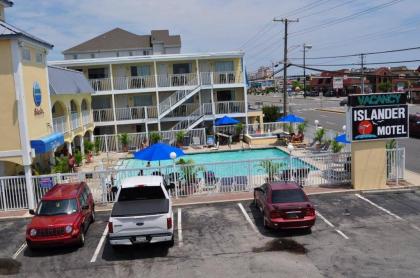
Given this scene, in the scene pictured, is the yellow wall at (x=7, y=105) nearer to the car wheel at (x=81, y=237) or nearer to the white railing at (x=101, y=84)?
the car wheel at (x=81, y=237)

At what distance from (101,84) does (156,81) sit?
4641 millimetres

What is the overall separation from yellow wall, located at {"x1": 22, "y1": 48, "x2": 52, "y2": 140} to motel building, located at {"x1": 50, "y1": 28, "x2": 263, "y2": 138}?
1450cm

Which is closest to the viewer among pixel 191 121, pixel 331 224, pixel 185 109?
pixel 331 224

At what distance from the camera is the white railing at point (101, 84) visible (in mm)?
36375

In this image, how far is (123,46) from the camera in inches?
2293

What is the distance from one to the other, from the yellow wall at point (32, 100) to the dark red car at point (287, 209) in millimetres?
10406

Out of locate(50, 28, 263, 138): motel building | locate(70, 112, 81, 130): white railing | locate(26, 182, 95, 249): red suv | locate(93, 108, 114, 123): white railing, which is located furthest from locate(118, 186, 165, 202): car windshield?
locate(93, 108, 114, 123): white railing

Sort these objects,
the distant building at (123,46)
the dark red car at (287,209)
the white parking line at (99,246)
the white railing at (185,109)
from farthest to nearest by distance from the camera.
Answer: the distant building at (123,46) < the white railing at (185,109) < the dark red car at (287,209) < the white parking line at (99,246)

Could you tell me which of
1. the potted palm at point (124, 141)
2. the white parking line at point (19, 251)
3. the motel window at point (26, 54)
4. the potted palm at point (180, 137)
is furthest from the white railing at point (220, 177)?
the potted palm at point (180, 137)

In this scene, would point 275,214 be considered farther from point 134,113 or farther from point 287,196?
point 134,113

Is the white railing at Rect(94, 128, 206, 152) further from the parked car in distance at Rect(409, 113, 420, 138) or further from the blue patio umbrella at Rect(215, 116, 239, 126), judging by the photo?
the parked car in distance at Rect(409, 113, 420, 138)

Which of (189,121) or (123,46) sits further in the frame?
(123,46)

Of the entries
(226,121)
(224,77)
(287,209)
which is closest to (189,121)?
(226,121)

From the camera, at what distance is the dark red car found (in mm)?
13352
